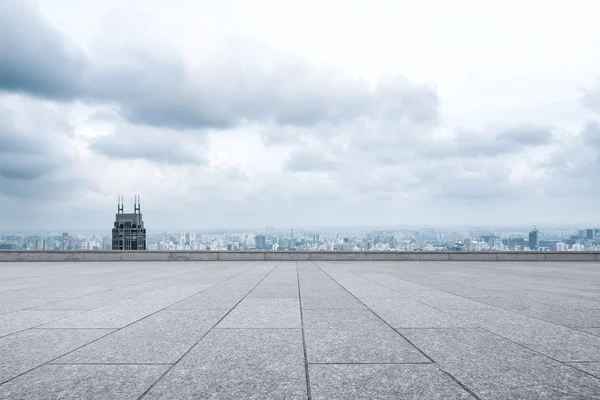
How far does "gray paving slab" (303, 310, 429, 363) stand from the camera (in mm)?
4554

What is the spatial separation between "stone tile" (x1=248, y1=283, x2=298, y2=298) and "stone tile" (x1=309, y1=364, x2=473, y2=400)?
5626 millimetres

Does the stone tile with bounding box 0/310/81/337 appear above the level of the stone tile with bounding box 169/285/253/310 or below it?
above

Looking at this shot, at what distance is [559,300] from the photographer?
906 cm

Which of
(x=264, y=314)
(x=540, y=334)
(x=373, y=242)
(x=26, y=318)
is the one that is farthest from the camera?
(x=373, y=242)

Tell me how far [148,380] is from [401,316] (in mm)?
4648

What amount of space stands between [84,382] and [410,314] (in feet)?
17.7

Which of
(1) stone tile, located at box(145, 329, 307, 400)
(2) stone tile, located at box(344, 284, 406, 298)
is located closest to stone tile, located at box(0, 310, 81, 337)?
(1) stone tile, located at box(145, 329, 307, 400)

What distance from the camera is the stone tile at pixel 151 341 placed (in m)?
4.56

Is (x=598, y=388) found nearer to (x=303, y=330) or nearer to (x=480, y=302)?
(x=303, y=330)

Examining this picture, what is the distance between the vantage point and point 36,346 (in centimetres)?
512

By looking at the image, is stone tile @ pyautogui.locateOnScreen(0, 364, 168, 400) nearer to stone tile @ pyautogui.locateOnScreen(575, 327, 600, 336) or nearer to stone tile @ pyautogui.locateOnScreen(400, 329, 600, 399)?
stone tile @ pyautogui.locateOnScreen(400, 329, 600, 399)

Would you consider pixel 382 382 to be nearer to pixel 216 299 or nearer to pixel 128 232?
pixel 216 299

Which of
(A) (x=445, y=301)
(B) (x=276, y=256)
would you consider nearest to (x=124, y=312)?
(A) (x=445, y=301)

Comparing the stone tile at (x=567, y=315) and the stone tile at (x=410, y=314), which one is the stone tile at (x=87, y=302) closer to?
the stone tile at (x=410, y=314)
